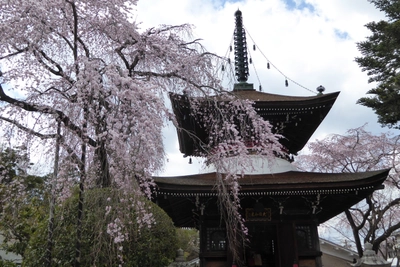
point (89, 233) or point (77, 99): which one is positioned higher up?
point (77, 99)

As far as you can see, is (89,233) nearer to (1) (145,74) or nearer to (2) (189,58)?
(1) (145,74)

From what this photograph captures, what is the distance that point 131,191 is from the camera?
4172 mm

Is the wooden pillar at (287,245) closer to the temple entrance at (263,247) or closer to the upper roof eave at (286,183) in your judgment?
the upper roof eave at (286,183)

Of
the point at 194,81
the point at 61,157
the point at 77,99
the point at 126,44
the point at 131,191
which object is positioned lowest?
the point at 131,191

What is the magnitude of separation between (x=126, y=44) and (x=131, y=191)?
259 cm

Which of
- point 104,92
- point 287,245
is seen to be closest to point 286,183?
point 287,245

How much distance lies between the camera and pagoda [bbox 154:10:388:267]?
23.6ft

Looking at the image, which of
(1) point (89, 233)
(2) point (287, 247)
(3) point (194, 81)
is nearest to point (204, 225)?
(2) point (287, 247)

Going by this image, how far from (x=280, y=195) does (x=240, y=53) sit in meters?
5.20

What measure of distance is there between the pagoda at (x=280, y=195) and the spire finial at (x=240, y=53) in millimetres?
2682

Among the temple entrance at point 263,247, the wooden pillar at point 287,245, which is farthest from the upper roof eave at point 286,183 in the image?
the temple entrance at point 263,247

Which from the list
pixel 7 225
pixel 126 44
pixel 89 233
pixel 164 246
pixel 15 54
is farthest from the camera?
pixel 7 225

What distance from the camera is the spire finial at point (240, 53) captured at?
35.6 feet

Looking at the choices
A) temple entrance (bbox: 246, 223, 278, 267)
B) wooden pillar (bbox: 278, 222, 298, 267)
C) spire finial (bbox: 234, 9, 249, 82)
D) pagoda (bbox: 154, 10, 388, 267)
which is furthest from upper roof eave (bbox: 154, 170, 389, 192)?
spire finial (bbox: 234, 9, 249, 82)
